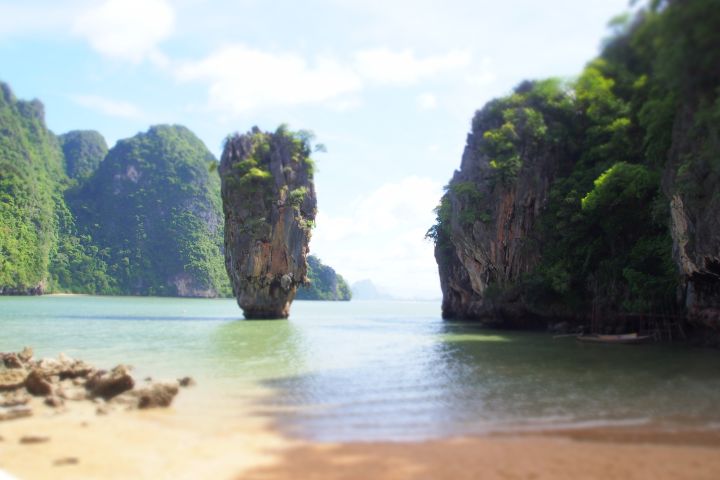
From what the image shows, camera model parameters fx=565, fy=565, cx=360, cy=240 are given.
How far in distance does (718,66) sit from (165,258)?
11236 cm

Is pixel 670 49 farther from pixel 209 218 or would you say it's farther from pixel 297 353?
pixel 209 218

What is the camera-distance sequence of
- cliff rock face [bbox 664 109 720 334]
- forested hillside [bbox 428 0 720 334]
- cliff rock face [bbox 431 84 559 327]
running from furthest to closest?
cliff rock face [bbox 431 84 559 327]
forested hillside [bbox 428 0 720 334]
cliff rock face [bbox 664 109 720 334]

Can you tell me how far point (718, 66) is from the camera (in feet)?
23.0

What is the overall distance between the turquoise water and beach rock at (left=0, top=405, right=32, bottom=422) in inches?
125

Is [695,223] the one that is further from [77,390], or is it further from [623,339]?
[77,390]

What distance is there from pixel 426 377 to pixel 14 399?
8314 mm

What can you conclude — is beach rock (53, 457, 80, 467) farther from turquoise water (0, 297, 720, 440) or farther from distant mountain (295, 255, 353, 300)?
distant mountain (295, 255, 353, 300)

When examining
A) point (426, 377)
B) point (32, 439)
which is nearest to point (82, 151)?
point (426, 377)

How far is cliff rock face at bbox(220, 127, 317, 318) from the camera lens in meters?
37.8

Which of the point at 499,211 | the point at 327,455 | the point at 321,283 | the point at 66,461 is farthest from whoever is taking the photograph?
the point at 321,283

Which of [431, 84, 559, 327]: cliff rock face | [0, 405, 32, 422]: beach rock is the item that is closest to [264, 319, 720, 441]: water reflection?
[0, 405, 32, 422]: beach rock

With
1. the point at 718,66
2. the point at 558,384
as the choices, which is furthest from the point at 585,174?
the point at 718,66

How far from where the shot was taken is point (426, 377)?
1320 cm

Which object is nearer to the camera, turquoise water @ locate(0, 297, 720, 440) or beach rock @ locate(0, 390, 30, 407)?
turquoise water @ locate(0, 297, 720, 440)
